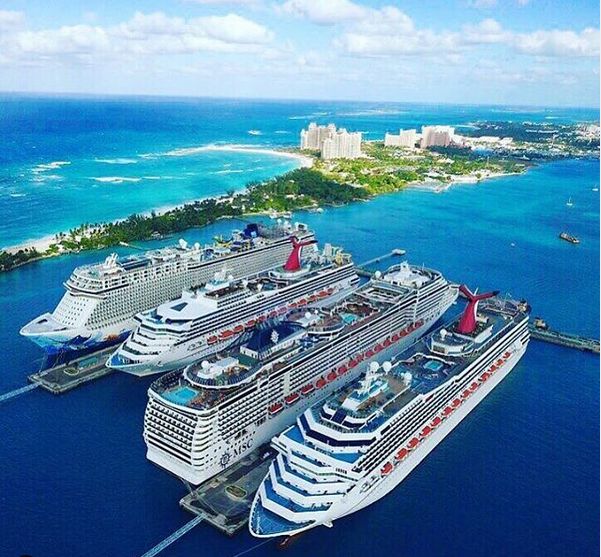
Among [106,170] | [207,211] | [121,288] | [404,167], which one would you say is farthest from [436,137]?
[121,288]

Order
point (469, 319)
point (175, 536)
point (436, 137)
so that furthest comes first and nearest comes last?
1. point (436, 137)
2. point (469, 319)
3. point (175, 536)

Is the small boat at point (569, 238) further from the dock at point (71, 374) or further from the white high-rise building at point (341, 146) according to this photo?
the white high-rise building at point (341, 146)

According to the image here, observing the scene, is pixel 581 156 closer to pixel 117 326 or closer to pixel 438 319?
pixel 438 319

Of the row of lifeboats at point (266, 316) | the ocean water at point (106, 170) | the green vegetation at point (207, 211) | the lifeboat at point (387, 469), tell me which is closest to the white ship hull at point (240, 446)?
the lifeboat at point (387, 469)

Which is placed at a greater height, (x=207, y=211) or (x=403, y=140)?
(x=403, y=140)

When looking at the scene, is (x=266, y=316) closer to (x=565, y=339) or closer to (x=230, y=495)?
(x=230, y=495)

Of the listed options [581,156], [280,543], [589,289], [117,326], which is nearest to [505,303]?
[589,289]
